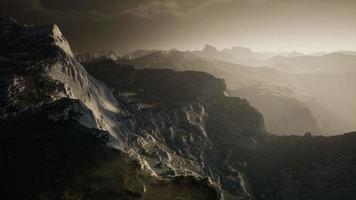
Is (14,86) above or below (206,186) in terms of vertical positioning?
above

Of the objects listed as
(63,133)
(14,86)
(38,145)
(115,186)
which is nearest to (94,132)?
(63,133)

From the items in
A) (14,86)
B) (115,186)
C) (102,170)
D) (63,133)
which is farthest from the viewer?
(14,86)

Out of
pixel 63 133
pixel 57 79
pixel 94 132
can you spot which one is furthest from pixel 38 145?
pixel 57 79

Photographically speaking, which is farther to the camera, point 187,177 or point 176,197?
point 187,177

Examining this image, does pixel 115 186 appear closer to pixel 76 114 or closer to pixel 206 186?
pixel 206 186

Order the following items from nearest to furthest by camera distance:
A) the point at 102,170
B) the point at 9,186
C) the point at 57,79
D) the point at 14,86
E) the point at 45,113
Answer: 1. the point at 9,186
2. the point at 102,170
3. the point at 45,113
4. the point at 14,86
5. the point at 57,79

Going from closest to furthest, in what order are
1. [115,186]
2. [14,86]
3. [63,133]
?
1. [115,186]
2. [63,133]
3. [14,86]

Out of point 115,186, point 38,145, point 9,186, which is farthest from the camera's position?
point 38,145

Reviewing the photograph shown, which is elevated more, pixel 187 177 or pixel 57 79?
pixel 57 79

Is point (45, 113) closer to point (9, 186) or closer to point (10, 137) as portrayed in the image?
point (10, 137)
